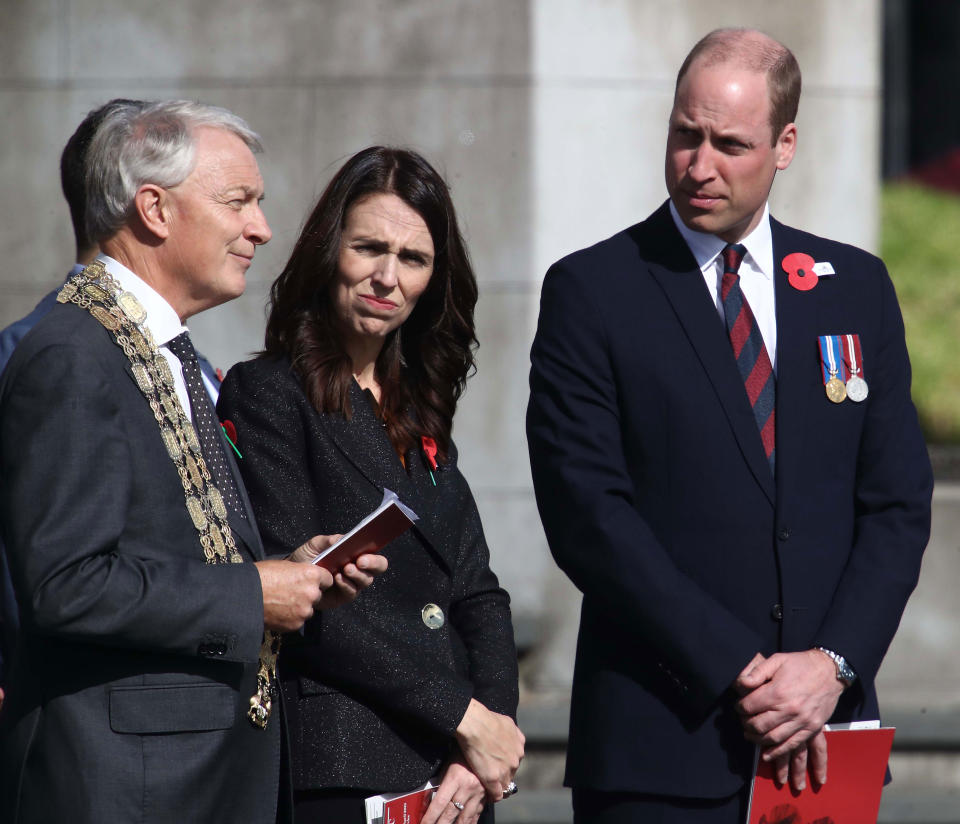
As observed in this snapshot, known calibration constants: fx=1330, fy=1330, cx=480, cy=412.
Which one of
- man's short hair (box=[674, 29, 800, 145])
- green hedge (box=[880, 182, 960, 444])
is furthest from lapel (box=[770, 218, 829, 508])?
green hedge (box=[880, 182, 960, 444])

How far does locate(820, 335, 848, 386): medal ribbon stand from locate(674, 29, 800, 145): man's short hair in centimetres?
45

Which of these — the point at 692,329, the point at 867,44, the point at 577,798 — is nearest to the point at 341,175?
the point at 692,329

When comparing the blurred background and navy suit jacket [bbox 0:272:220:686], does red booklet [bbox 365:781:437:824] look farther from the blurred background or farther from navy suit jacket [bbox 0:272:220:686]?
the blurred background

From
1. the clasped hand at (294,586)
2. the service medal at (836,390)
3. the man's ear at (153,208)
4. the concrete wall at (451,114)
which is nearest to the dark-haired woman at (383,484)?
the clasped hand at (294,586)

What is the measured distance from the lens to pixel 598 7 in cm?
555

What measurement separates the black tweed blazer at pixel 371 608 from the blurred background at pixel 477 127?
2.43 m

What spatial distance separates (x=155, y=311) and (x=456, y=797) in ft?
3.94

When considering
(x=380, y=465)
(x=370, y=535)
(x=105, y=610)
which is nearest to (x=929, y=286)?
(x=380, y=465)

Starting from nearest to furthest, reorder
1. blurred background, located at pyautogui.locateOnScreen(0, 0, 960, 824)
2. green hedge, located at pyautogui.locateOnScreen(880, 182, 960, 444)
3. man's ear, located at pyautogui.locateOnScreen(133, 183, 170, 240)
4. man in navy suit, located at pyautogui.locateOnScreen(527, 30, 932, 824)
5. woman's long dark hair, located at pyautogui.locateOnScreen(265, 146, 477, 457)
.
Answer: man's ear, located at pyautogui.locateOnScreen(133, 183, 170, 240) → man in navy suit, located at pyautogui.locateOnScreen(527, 30, 932, 824) → woman's long dark hair, located at pyautogui.locateOnScreen(265, 146, 477, 457) → blurred background, located at pyautogui.locateOnScreen(0, 0, 960, 824) → green hedge, located at pyautogui.locateOnScreen(880, 182, 960, 444)

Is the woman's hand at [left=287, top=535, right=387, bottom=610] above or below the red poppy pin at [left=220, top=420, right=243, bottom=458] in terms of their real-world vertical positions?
below

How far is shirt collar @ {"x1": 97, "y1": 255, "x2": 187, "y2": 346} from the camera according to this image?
2.58m

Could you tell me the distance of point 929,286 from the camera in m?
8.74

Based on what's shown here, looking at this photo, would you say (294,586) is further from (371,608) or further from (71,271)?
(71,271)

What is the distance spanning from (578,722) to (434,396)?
33.3 inches
